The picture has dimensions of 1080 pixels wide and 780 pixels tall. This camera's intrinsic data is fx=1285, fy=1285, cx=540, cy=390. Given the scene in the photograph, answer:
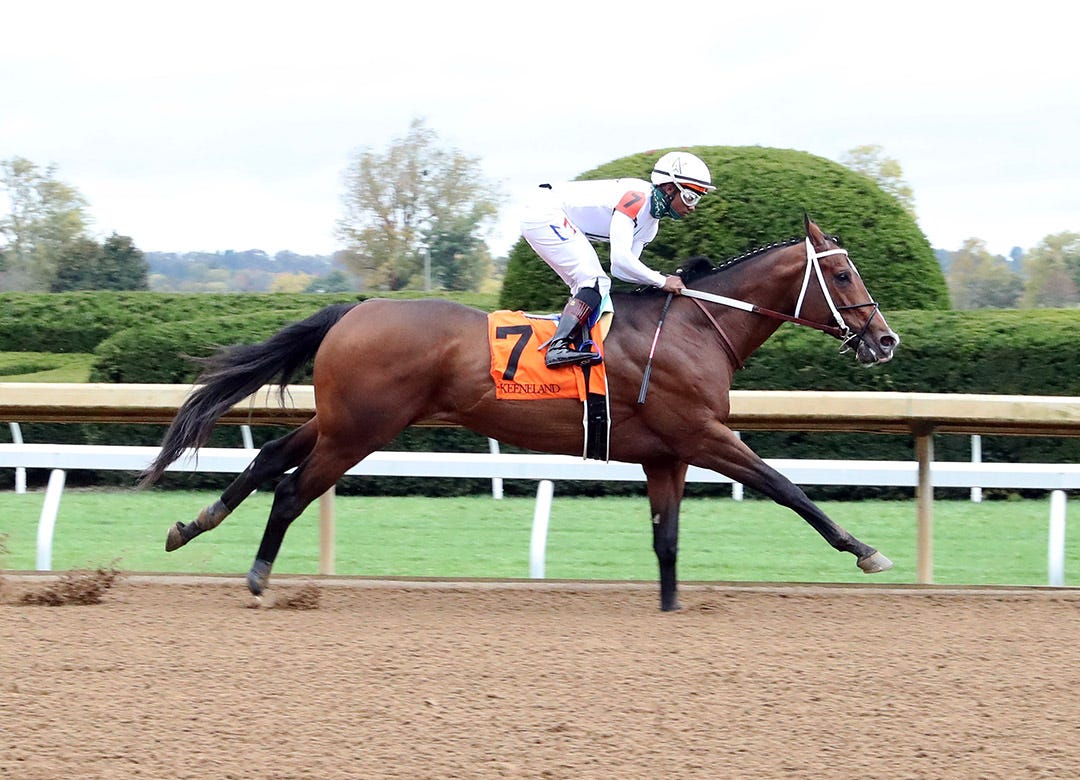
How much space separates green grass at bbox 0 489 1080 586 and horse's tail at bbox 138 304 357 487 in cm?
137

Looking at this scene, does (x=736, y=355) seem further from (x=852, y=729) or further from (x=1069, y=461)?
(x=1069, y=461)

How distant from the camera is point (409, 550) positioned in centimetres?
748

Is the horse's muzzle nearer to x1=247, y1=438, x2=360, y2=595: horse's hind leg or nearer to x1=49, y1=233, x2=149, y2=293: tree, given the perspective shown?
x1=247, y1=438, x2=360, y2=595: horse's hind leg

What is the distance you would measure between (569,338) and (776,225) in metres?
4.04

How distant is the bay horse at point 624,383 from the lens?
5.34 meters

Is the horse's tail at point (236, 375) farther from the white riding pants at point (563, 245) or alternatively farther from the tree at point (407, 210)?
the tree at point (407, 210)

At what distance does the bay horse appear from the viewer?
534 centimetres

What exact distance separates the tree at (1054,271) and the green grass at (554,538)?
1141 inches

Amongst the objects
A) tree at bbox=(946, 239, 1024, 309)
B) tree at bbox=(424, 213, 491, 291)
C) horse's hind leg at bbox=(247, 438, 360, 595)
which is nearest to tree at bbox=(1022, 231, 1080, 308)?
tree at bbox=(946, 239, 1024, 309)

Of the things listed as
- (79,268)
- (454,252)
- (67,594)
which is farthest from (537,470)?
(79,268)

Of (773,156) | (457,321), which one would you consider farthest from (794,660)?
(773,156)

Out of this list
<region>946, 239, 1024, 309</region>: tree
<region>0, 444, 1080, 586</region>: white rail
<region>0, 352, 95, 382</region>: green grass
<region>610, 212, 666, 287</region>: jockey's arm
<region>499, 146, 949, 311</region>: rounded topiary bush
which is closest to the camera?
<region>610, 212, 666, 287</region>: jockey's arm

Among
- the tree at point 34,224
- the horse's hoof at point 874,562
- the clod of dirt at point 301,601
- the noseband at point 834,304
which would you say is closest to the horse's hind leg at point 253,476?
the clod of dirt at point 301,601

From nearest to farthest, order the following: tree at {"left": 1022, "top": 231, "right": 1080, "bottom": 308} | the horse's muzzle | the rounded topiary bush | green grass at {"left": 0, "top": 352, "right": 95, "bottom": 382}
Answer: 1. the horse's muzzle
2. the rounded topiary bush
3. green grass at {"left": 0, "top": 352, "right": 95, "bottom": 382}
4. tree at {"left": 1022, "top": 231, "right": 1080, "bottom": 308}
